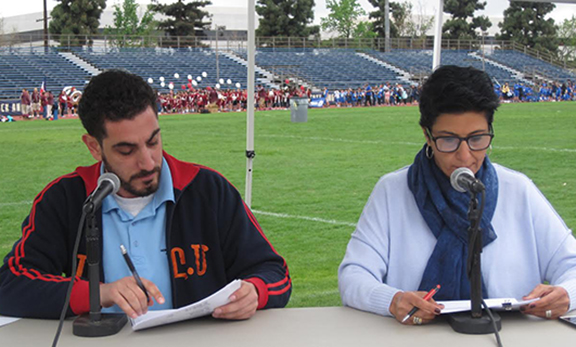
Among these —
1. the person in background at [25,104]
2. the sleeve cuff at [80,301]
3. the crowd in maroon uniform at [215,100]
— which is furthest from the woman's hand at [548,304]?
the crowd in maroon uniform at [215,100]

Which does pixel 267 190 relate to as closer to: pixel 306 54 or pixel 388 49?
pixel 306 54

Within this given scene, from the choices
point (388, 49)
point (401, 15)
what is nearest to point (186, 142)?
point (388, 49)

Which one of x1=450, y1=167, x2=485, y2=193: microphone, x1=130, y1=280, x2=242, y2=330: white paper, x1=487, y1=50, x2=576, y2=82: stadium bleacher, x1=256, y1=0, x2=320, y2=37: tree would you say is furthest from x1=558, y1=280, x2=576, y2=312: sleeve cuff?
x1=256, y1=0, x2=320, y2=37: tree

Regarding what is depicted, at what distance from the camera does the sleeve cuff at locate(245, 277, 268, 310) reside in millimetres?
2316

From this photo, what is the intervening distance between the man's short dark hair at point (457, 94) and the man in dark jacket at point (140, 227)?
733 mm

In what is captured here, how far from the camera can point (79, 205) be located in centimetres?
250

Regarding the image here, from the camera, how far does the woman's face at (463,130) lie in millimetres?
2424

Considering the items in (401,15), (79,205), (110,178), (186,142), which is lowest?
(186,142)

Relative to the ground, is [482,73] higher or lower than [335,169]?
higher

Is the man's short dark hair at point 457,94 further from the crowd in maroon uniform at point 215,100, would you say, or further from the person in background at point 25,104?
the crowd in maroon uniform at point 215,100

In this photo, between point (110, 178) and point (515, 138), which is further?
point (515, 138)

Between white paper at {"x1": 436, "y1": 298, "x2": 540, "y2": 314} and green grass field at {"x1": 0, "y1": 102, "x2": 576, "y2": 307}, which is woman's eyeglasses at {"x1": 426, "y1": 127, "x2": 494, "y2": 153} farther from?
green grass field at {"x1": 0, "y1": 102, "x2": 576, "y2": 307}

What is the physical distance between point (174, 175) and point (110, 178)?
542mm

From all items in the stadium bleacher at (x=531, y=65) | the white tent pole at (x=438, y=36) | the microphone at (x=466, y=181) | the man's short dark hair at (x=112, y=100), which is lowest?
the microphone at (x=466, y=181)
